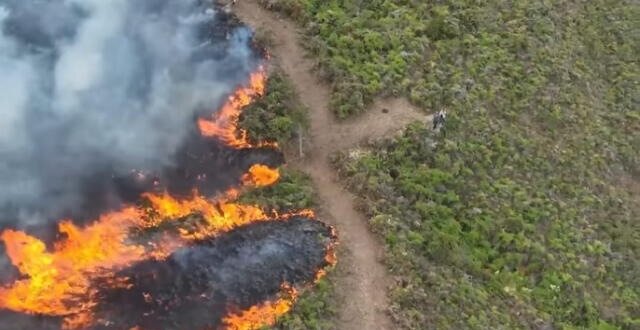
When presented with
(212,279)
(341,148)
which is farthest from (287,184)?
(212,279)

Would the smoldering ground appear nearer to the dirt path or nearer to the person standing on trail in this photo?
the dirt path

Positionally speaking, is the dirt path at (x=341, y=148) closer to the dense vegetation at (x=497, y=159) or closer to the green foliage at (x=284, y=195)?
the dense vegetation at (x=497, y=159)

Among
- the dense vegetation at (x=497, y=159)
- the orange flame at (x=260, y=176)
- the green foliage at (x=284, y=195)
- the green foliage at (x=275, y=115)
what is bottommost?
the dense vegetation at (x=497, y=159)

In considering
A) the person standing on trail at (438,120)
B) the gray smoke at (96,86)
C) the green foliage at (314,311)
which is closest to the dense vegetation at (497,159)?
the person standing on trail at (438,120)

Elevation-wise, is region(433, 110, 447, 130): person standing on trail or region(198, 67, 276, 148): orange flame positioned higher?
region(198, 67, 276, 148): orange flame

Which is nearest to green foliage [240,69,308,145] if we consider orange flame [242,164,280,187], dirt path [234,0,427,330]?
dirt path [234,0,427,330]

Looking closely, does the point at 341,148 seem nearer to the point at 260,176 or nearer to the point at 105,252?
the point at 260,176
